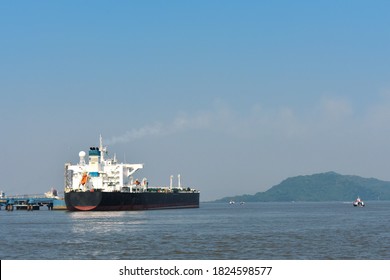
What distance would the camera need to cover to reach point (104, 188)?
14025 centimetres

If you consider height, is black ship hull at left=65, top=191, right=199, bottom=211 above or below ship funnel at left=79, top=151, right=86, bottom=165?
below

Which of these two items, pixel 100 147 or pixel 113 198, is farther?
pixel 100 147

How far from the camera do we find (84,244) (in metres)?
55.5

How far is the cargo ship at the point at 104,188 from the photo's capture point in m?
128

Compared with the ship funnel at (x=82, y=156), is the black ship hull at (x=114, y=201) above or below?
below

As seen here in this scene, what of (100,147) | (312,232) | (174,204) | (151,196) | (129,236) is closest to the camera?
(129,236)

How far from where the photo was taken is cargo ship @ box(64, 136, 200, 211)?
418ft

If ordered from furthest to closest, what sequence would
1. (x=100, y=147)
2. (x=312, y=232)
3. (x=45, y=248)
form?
(x=100, y=147)
(x=312, y=232)
(x=45, y=248)

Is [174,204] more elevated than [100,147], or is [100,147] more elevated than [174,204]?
[100,147]

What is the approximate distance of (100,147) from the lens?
5630 inches

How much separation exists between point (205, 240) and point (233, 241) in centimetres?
240
